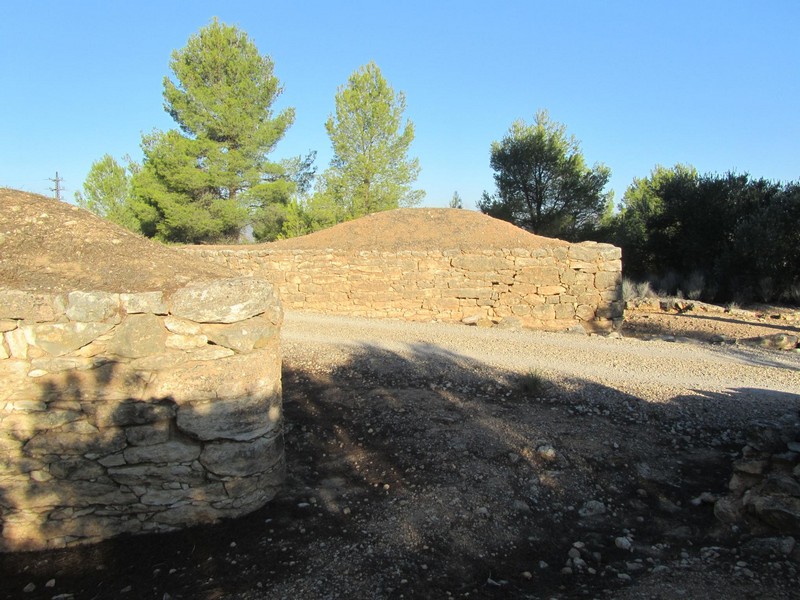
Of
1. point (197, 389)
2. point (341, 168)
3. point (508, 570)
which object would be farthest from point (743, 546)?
point (341, 168)

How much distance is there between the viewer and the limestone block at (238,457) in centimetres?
367

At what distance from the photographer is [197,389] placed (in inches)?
142

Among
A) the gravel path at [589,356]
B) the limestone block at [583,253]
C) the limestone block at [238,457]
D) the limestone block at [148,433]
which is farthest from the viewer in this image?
the limestone block at [583,253]

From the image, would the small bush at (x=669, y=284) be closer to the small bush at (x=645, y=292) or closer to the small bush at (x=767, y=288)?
the small bush at (x=645, y=292)

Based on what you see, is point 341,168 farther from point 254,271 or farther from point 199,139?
point 254,271

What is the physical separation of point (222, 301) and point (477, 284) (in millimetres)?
8979

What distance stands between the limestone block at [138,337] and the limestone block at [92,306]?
9 cm

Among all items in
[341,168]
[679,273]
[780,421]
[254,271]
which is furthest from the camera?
[341,168]

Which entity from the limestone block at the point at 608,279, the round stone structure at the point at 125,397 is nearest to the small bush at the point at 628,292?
the limestone block at the point at 608,279

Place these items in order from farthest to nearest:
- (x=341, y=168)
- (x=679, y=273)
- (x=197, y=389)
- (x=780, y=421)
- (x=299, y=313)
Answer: (x=341, y=168), (x=679, y=273), (x=299, y=313), (x=780, y=421), (x=197, y=389)

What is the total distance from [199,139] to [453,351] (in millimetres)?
17582

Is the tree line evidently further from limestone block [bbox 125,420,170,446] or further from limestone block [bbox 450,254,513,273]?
limestone block [bbox 125,420,170,446]

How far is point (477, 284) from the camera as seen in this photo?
12.1 m

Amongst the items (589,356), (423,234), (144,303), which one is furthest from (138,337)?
(423,234)
